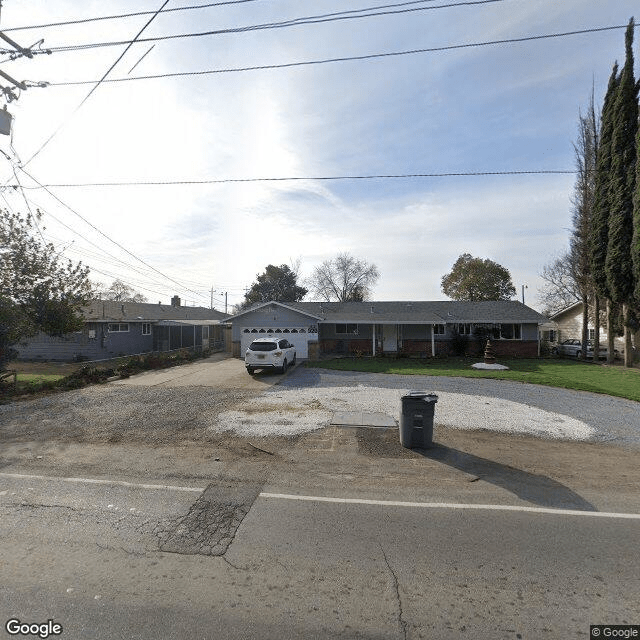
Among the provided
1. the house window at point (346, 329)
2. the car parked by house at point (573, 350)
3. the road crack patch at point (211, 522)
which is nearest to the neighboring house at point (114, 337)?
the house window at point (346, 329)

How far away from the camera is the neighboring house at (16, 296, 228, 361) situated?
2350 cm

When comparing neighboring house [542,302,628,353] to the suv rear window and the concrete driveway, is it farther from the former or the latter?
the concrete driveway

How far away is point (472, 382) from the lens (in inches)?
601

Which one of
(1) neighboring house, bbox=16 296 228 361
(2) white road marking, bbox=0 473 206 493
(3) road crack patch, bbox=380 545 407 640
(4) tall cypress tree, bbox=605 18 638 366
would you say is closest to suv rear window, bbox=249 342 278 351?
(1) neighboring house, bbox=16 296 228 361

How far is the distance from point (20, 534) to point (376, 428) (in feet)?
21.0

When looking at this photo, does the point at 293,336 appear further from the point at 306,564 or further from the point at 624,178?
the point at 306,564

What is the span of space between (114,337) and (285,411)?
62.6 ft

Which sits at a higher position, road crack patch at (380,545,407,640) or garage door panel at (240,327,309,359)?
garage door panel at (240,327,309,359)

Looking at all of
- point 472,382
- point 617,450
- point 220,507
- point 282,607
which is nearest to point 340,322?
point 472,382

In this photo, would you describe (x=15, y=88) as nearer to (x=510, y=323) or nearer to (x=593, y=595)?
(x=593, y=595)

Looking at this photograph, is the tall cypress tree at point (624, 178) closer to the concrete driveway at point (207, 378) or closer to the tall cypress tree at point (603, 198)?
the tall cypress tree at point (603, 198)

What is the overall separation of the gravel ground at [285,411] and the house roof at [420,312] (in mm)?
11207

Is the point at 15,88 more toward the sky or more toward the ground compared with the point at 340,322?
more toward the sky

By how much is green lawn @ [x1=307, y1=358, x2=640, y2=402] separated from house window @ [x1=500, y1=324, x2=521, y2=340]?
4427 mm
